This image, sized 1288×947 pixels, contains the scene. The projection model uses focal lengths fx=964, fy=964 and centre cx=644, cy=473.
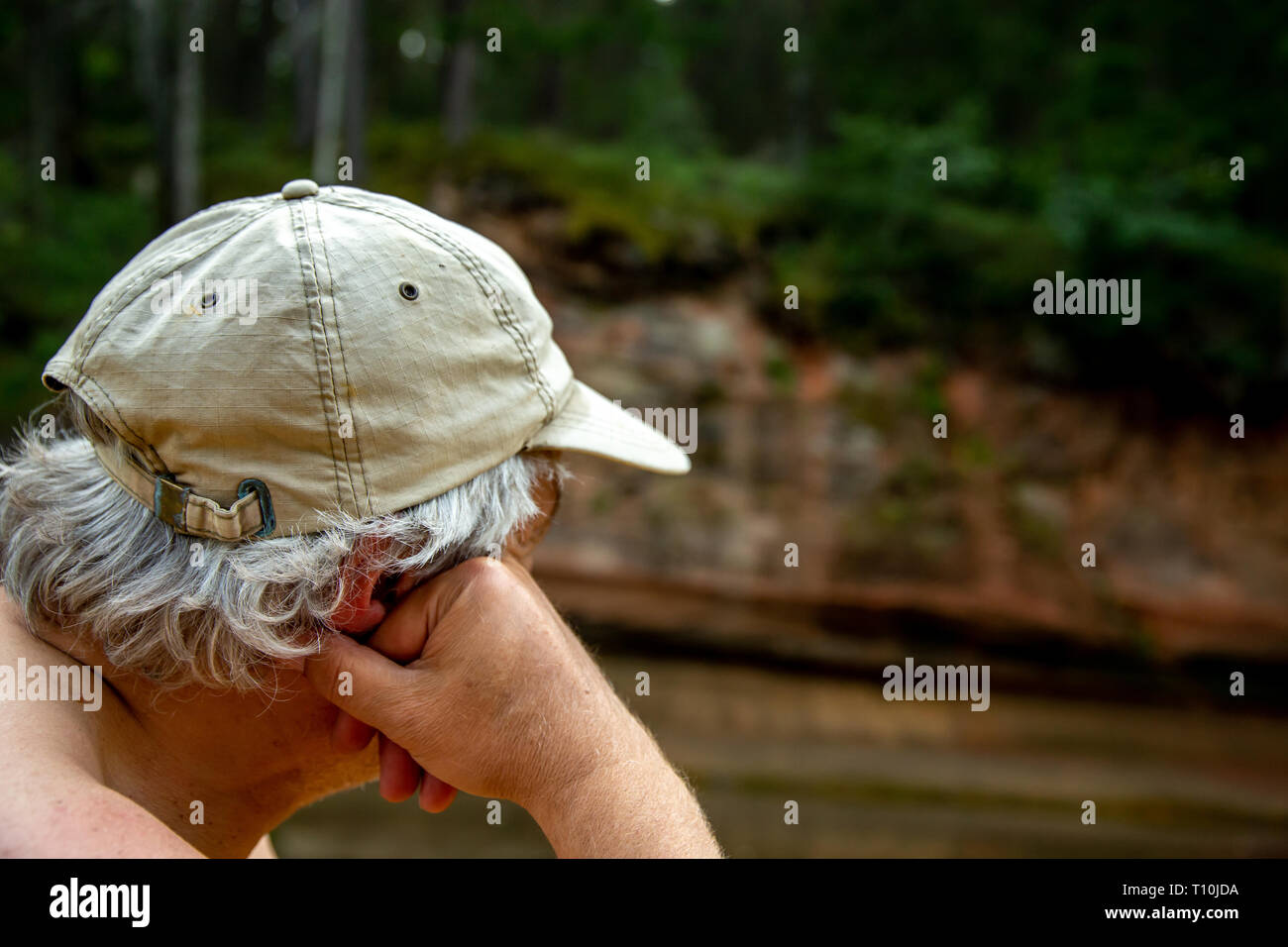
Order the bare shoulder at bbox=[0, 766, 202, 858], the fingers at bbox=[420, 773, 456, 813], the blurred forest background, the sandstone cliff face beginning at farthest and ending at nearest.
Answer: the sandstone cliff face < the blurred forest background < the fingers at bbox=[420, 773, 456, 813] < the bare shoulder at bbox=[0, 766, 202, 858]

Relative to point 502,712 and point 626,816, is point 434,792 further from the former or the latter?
point 626,816

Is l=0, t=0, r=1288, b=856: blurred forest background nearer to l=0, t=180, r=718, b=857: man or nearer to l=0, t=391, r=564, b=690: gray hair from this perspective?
l=0, t=180, r=718, b=857: man

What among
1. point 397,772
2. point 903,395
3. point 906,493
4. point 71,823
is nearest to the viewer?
point 71,823

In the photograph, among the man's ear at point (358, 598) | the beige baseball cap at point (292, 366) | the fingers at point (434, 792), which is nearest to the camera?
the beige baseball cap at point (292, 366)

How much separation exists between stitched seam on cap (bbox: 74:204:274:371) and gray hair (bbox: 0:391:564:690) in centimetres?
10

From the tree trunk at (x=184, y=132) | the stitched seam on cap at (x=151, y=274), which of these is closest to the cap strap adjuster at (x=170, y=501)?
the stitched seam on cap at (x=151, y=274)

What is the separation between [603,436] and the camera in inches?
64.9

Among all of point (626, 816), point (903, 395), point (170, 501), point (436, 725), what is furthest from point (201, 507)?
point (903, 395)

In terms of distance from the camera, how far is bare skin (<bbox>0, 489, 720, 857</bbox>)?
142 cm

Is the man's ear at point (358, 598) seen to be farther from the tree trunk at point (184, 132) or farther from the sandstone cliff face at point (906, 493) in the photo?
the tree trunk at point (184, 132)

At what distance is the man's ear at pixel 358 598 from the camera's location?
142cm

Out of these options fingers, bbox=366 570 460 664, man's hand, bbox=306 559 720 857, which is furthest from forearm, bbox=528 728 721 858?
fingers, bbox=366 570 460 664

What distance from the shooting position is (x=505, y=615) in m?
1.47

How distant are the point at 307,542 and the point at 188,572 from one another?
7.4 inches
